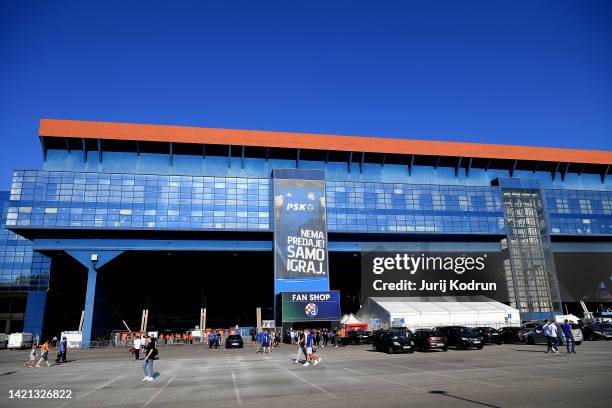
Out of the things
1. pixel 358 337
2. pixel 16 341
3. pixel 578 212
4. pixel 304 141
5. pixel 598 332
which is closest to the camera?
pixel 598 332

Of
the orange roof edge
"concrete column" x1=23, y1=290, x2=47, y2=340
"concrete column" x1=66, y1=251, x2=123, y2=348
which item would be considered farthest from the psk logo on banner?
"concrete column" x1=23, y1=290, x2=47, y2=340

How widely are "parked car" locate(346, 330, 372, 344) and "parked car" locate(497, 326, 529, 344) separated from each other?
12404 mm

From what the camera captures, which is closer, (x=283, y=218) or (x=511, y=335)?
(x=511, y=335)

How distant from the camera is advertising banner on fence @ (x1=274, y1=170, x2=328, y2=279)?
58.2 m

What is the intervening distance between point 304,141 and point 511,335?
39386mm

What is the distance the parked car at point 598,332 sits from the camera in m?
36.9

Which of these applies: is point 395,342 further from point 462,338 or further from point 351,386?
point 351,386

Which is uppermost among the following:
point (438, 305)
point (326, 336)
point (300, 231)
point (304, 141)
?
point (304, 141)

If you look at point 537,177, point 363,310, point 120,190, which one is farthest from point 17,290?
point 537,177

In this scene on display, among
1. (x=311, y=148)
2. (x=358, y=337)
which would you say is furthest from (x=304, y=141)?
(x=358, y=337)

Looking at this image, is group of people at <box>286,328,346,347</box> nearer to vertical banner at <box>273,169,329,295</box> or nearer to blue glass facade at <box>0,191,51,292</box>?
vertical banner at <box>273,169,329,295</box>

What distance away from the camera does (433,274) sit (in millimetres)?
63562

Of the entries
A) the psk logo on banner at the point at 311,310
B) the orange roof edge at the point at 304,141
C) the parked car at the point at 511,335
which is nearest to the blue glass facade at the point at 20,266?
the orange roof edge at the point at 304,141

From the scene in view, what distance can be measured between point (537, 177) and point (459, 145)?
15.7m
